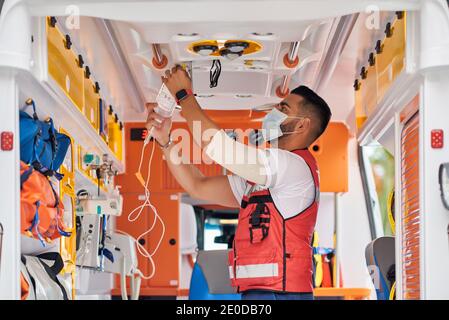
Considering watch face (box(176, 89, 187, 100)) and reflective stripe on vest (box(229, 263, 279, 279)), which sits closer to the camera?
reflective stripe on vest (box(229, 263, 279, 279))

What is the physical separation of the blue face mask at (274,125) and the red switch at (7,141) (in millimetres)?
1669

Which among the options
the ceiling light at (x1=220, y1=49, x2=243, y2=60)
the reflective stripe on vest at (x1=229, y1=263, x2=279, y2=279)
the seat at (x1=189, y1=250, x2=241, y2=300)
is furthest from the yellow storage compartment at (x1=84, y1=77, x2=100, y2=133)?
the reflective stripe on vest at (x1=229, y1=263, x2=279, y2=279)

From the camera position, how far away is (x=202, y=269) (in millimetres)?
5688

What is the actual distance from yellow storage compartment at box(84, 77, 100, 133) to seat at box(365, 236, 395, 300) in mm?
1994

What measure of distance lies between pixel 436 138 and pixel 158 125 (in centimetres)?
184

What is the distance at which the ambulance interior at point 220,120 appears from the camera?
3.25 meters

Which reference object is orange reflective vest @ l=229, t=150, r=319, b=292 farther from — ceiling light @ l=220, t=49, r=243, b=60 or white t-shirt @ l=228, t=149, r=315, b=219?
ceiling light @ l=220, t=49, r=243, b=60

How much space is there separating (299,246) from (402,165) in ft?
2.25

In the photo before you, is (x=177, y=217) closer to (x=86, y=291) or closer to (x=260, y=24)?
(x=86, y=291)

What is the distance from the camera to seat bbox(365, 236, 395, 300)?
14.9 feet

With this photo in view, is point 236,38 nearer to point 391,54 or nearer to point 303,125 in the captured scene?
point 303,125

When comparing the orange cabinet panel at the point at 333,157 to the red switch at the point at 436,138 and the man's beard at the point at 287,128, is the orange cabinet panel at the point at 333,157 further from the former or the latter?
the red switch at the point at 436,138

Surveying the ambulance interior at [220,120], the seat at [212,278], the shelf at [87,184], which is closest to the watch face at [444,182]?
the ambulance interior at [220,120]

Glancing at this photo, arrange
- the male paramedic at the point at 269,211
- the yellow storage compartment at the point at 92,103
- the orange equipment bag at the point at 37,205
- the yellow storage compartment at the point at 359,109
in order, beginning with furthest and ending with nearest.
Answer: the yellow storage compartment at the point at 359,109
the yellow storage compartment at the point at 92,103
the male paramedic at the point at 269,211
the orange equipment bag at the point at 37,205
